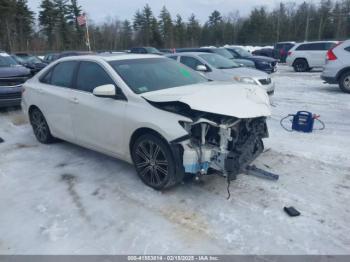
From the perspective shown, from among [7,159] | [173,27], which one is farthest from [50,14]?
[7,159]

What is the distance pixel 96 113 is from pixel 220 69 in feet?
19.3

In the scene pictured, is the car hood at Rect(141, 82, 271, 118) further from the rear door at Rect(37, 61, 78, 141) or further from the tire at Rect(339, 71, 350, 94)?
the tire at Rect(339, 71, 350, 94)

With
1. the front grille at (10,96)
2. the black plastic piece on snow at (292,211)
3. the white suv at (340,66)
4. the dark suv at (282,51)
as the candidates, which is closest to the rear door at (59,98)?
the black plastic piece on snow at (292,211)

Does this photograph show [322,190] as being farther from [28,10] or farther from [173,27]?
[173,27]

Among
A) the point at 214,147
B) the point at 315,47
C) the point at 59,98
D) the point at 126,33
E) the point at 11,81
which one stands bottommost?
the point at 214,147

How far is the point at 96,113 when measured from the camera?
4.46 m

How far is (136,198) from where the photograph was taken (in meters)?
3.93

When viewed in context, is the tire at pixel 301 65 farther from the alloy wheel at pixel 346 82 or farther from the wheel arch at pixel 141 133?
the wheel arch at pixel 141 133

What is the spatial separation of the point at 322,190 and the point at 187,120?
1938mm

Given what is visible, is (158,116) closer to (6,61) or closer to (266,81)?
(266,81)

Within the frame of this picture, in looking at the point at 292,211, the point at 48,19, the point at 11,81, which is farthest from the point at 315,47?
the point at 48,19

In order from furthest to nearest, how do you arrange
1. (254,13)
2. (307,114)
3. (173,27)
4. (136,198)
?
(173,27)
(254,13)
(307,114)
(136,198)

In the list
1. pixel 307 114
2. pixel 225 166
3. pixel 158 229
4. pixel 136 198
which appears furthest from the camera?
pixel 307 114

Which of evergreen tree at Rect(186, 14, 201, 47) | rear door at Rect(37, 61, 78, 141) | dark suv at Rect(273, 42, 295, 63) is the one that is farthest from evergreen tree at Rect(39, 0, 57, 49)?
Result: rear door at Rect(37, 61, 78, 141)
